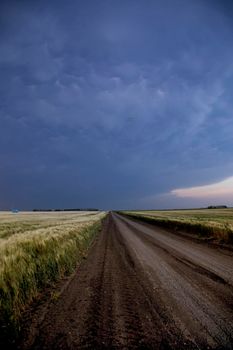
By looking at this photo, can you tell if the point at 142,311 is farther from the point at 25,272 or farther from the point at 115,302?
the point at 25,272

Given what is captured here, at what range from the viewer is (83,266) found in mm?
11219

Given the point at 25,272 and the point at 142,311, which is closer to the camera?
the point at 142,311

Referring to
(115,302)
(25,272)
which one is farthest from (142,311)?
(25,272)

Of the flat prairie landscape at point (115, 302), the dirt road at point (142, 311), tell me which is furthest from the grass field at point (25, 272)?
the dirt road at point (142, 311)

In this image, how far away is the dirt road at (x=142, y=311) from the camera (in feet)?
14.9

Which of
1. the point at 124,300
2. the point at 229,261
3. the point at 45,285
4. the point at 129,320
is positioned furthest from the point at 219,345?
the point at 229,261

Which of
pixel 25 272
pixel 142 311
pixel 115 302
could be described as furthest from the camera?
pixel 25 272

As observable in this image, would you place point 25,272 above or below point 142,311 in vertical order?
above

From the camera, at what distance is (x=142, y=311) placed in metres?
5.84

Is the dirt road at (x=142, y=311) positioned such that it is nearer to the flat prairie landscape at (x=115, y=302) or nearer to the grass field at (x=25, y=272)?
the flat prairie landscape at (x=115, y=302)

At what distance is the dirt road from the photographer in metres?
4.53

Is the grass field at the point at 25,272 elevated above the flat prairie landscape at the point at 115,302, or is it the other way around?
→ the grass field at the point at 25,272

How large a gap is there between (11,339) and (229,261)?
29.6ft

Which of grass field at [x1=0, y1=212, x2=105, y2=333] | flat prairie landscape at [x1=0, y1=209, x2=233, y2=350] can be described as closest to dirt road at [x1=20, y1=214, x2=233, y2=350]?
flat prairie landscape at [x1=0, y1=209, x2=233, y2=350]
